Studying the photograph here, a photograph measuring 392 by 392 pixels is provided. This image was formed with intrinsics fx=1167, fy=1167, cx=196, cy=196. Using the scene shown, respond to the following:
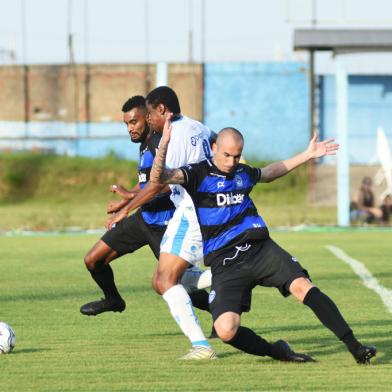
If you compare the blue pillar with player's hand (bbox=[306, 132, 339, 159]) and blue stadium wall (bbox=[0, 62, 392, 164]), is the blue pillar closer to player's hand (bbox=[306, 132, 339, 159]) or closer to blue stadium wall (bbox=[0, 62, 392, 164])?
blue stadium wall (bbox=[0, 62, 392, 164])

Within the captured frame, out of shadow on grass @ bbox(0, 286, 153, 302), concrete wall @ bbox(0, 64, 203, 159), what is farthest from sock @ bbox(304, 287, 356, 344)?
concrete wall @ bbox(0, 64, 203, 159)

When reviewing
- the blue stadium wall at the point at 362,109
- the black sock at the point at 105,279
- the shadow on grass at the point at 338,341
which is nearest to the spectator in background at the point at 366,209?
the blue stadium wall at the point at 362,109

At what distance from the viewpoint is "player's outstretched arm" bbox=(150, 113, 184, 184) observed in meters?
8.17

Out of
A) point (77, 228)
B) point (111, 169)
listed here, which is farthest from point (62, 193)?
point (77, 228)

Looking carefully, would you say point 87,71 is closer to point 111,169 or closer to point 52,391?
point 111,169

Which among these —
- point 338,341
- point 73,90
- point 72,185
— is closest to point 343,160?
point 72,185

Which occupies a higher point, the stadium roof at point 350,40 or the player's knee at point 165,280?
the stadium roof at point 350,40

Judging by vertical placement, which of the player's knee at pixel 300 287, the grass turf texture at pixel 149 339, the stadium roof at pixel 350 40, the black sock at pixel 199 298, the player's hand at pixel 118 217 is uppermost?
the stadium roof at pixel 350 40

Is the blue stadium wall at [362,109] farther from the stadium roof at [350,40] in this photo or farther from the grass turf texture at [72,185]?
the stadium roof at [350,40]

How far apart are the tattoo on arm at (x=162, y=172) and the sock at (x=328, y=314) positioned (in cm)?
125

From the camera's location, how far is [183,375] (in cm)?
793

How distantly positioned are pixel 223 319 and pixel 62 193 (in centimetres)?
3552

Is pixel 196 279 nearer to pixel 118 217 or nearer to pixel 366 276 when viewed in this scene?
pixel 118 217

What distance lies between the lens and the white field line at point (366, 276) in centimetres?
1330
